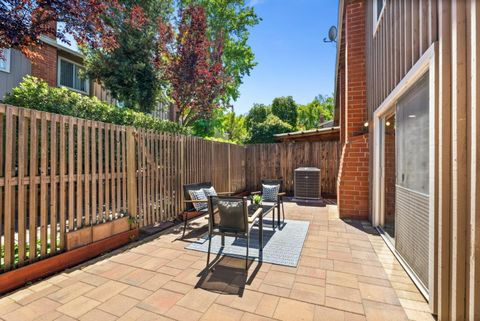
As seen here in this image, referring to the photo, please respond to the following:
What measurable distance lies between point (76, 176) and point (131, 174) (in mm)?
899

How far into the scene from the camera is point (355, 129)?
215 inches

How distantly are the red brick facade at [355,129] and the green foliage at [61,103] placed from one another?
5.13 metres

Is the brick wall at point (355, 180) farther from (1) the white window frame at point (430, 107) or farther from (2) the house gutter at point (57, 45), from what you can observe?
(2) the house gutter at point (57, 45)

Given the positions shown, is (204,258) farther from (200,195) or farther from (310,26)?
(310,26)

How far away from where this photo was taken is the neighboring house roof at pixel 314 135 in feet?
29.0

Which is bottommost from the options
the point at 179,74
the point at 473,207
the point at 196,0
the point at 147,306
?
the point at 147,306

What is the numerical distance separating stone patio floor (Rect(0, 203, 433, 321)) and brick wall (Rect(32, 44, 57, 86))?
27.8 ft

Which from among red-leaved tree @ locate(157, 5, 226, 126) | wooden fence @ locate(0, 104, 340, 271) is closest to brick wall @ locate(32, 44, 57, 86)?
red-leaved tree @ locate(157, 5, 226, 126)

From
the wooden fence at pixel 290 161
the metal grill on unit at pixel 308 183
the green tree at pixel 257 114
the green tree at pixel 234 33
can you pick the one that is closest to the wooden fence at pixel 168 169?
the wooden fence at pixel 290 161

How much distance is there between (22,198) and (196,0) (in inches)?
481

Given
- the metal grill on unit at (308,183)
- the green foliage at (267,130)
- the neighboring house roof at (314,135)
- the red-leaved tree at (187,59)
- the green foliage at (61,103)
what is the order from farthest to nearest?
1. the green foliage at (267,130)
2. the neighboring house roof at (314,135)
3. the red-leaved tree at (187,59)
4. the metal grill on unit at (308,183)
5. the green foliage at (61,103)

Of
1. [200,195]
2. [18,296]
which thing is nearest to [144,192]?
[200,195]

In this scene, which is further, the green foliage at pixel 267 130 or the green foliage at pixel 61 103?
the green foliage at pixel 267 130

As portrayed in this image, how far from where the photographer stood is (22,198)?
2.50 m
